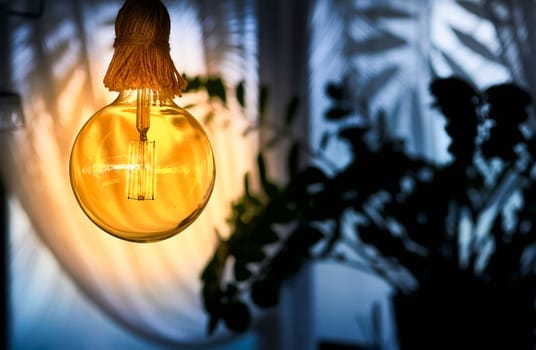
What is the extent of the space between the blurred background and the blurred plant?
30 cm

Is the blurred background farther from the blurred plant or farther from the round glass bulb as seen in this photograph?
the round glass bulb

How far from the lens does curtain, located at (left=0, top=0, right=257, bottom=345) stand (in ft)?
4.98

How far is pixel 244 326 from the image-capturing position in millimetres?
1122

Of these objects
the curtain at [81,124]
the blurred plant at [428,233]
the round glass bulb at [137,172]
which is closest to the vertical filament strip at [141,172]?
the round glass bulb at [137,172]

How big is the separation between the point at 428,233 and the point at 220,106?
64 centimetres

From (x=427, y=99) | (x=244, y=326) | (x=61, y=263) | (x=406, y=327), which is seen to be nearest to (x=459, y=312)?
(x=406, y=327)

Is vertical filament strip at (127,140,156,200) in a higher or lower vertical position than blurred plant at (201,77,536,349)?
higher

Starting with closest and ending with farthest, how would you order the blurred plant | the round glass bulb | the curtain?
the round glass bulb, the blurred plant, the curtain

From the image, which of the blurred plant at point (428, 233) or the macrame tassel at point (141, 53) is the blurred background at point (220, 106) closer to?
the blurred plant at point (428, 233)

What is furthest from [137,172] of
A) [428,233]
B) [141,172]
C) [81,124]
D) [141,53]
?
[81,124]

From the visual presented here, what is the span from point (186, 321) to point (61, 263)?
1.10 ft

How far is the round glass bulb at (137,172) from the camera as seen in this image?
0.61m

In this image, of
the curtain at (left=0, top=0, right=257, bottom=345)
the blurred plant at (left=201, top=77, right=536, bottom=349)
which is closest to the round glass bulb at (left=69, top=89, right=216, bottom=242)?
the blurred plant at (left=201, top=77, right=536, bottom=349)

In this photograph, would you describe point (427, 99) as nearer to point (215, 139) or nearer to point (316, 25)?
point (316, 25)
